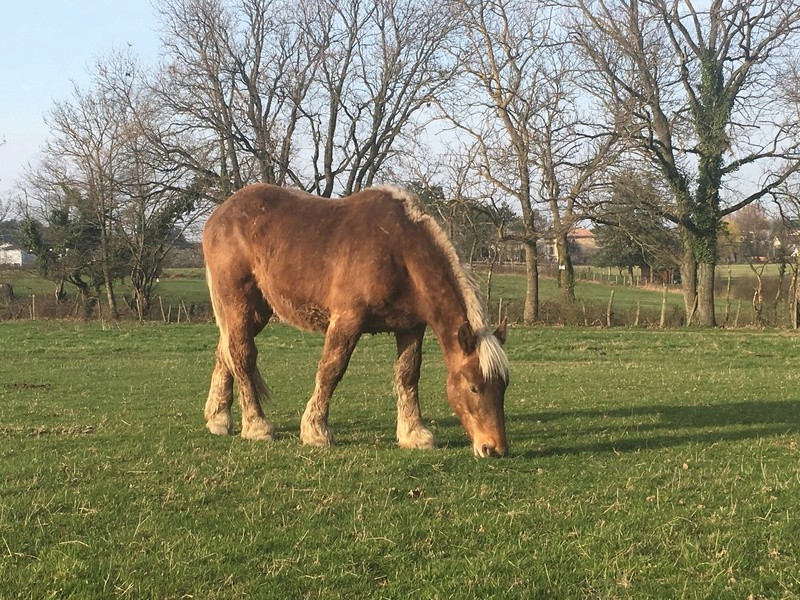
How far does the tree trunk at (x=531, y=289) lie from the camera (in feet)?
93.5

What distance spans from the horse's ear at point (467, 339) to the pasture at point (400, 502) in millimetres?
1014

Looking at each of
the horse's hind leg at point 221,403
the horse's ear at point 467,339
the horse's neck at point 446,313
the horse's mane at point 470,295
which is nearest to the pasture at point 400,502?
the horse's hind leg at point 221,403

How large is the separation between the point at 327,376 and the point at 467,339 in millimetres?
1577

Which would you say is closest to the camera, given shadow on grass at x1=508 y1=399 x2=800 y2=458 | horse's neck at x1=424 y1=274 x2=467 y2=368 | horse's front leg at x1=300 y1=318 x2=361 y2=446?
horse's neck at x1=424 y1=274 x2=467 y2=368

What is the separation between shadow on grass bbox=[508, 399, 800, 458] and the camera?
7.04m

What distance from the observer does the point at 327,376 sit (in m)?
6.96

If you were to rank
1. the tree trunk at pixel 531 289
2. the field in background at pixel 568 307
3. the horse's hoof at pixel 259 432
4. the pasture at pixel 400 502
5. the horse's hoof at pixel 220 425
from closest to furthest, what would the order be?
the pasture at pixel 400 502 → the horse's hoof at pixel 259 432 → the horse's hoof at pixel 220 425 → the field in background at pixel 568 307 → the tree trunk at pixel 531 289

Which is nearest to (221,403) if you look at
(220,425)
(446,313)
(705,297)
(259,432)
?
(220,425)

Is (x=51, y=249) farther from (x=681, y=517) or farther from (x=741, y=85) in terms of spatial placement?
(x=681, y=517)

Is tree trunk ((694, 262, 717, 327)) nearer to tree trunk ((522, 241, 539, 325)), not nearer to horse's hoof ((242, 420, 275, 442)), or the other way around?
tree trunk ((522, 241, 539, 325))

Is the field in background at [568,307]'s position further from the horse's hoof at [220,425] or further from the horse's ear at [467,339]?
the horse's ear at [467,339]

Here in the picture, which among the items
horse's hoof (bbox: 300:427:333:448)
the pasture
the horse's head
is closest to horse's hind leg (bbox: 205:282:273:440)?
the pasture

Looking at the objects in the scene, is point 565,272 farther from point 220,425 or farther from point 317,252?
point 220,425

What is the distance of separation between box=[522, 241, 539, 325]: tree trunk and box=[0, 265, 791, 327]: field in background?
341 mm
